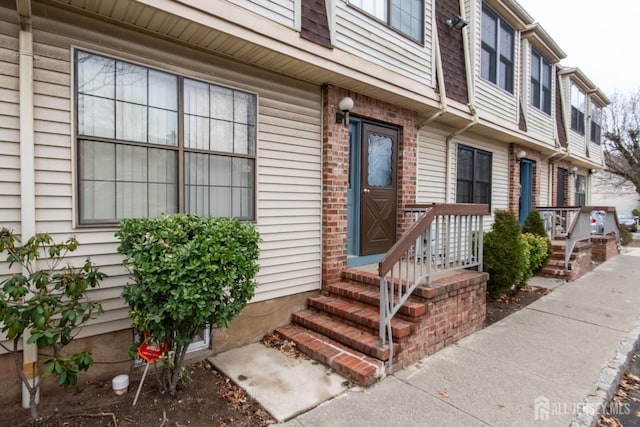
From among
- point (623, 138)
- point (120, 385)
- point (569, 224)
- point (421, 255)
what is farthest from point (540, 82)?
point (623, 138)

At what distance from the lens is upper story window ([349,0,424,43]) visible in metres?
4.67

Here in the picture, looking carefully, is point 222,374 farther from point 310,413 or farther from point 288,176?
point 288,176

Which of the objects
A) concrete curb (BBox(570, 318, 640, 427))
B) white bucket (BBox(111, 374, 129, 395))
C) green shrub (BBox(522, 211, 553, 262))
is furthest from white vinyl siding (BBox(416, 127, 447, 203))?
white bucket (BBox(111, 374, 129, 395))

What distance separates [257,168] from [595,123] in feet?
50.0

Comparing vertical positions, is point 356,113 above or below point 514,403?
above

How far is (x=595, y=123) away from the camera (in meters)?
13.3

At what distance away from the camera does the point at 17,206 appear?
104 inches

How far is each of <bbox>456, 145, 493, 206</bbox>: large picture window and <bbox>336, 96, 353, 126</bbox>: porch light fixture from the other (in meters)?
3.53

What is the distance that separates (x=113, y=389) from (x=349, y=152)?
13.0 ft

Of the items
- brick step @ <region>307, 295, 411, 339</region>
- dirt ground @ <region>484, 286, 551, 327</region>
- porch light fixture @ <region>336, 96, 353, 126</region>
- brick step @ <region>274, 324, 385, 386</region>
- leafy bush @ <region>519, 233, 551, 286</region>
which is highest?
porch light fixture @ <region>336, 96, 353, 126</region>

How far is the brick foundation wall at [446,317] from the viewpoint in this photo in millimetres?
3527

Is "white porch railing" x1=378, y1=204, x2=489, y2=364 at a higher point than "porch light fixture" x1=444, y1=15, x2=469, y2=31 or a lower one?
lower

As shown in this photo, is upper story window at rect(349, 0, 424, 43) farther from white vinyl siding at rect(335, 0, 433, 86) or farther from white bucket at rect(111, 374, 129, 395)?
white bucket at rect(111, 374, 129, 395)

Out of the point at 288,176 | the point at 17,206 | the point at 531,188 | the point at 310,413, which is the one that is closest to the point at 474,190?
the point at 531,188
